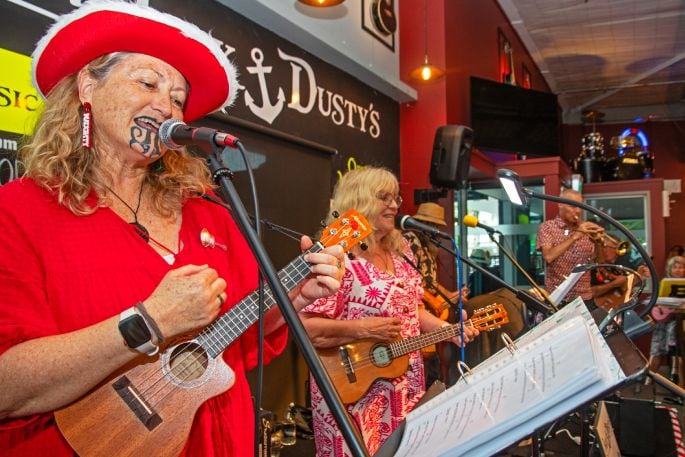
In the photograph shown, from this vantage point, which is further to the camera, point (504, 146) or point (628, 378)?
point (504, 146)

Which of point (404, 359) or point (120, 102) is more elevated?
point (120, 102)

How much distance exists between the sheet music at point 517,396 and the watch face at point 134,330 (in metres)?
0.58

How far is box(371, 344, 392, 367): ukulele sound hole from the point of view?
2490mm

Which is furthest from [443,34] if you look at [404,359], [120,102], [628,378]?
[628,378]

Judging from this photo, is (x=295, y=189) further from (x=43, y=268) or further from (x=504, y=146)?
(x=504, y=146)

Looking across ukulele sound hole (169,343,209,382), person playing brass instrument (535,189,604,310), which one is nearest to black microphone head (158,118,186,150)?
ukulele sound hole (169,343,209,382)

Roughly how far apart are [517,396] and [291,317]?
36 centimetres

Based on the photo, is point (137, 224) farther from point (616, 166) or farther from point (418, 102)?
point (616, 166)

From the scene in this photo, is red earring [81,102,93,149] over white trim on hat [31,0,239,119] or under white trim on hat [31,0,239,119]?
under

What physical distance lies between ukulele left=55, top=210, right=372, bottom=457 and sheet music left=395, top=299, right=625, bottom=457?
0.55 meters

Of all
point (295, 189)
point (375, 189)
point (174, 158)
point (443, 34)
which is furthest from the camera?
point (443, 34)

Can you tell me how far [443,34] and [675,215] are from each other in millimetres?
8460

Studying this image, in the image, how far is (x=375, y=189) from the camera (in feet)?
9.00

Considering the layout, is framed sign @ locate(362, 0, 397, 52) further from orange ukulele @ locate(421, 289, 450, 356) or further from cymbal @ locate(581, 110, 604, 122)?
cymbal @ locate(581, 110, 604, 122)
